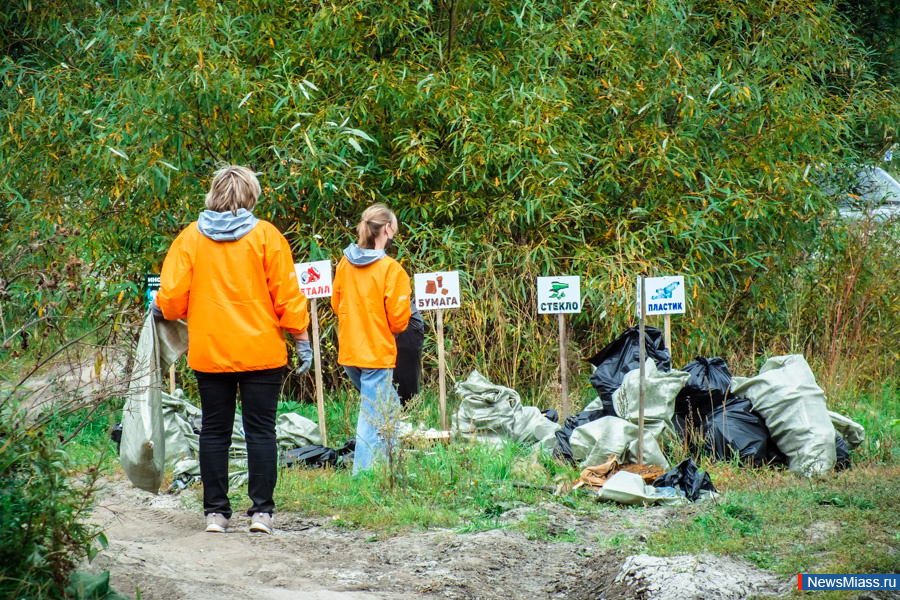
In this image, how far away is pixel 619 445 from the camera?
206 inches

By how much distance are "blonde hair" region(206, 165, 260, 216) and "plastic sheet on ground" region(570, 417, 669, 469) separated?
239 cm

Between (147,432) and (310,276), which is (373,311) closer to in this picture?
(310,276)

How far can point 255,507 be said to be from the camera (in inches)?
174

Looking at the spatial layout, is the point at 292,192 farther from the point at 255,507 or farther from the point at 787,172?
the point at 787,172

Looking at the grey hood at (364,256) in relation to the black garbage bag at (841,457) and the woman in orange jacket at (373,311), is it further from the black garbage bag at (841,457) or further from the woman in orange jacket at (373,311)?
the black garbage bag at (841,457)

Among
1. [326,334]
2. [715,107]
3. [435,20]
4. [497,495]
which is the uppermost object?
[435,20]

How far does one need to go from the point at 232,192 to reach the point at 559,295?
2607 mm

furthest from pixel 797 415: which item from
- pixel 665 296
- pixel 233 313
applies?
pixel 233 313

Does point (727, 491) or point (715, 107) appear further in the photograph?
point (715, 107)

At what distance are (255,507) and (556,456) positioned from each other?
1.99 meters

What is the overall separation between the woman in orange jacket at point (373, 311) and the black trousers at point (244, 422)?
0.93m

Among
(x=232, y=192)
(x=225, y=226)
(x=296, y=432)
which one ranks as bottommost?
(x=296, y=432)

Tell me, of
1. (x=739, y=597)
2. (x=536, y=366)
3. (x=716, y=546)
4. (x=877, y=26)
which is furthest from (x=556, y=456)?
(x=877, y=26)

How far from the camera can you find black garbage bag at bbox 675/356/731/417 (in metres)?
5.60
